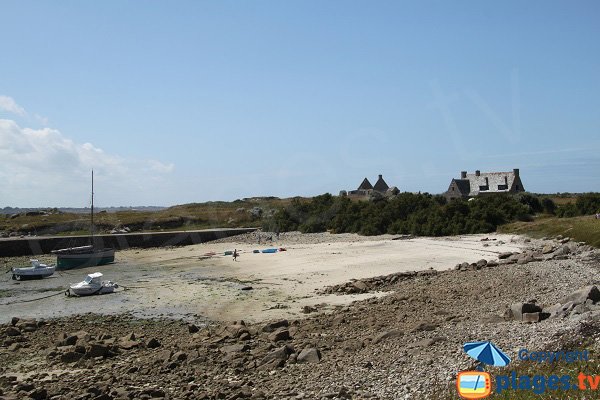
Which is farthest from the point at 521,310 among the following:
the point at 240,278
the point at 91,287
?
the point at 91,287

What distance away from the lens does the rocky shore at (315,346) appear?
37.6ft

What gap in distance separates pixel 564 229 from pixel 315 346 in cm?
3156

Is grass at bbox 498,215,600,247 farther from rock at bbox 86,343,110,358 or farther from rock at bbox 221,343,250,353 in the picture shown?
rock at bbox 86,343,110,358

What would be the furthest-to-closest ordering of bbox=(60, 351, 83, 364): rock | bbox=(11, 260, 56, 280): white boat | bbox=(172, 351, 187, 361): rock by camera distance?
bbox=(11, 260, 56, 280): white boat
bbox=(60, 351, 83, 364): rock
bbox=(172, 351, 187, 361): rock

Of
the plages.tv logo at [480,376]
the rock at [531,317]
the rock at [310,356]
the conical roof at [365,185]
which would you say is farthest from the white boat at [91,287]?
the conical roof at [365,185]

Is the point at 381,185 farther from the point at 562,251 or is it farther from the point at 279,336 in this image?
the point at 279,336

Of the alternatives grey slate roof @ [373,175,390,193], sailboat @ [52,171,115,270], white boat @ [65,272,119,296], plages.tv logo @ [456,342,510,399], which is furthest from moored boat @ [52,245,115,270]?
grey slate roof @ [373,175,390,193]

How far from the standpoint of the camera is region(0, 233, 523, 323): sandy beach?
24391mm

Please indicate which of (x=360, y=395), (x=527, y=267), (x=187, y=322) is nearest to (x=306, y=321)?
(x=187, y=322)

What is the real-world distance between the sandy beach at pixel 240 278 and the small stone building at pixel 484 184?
24.7m

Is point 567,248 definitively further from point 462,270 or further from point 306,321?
point 306,321

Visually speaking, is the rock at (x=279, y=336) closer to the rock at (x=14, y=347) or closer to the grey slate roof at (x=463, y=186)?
the rock at (x=14, y=347)

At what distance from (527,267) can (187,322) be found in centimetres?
1577

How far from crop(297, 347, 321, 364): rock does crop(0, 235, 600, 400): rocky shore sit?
0.03 meters
